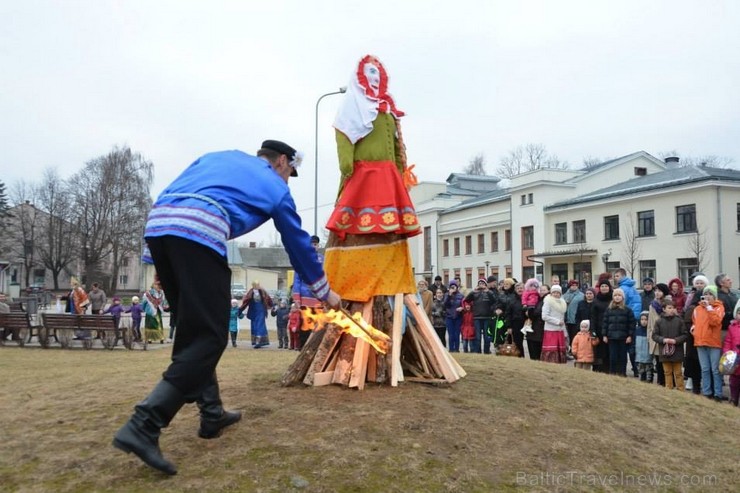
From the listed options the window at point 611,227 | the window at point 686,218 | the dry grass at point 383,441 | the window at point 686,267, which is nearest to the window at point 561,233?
the window at point 611,227

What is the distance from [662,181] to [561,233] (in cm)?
842

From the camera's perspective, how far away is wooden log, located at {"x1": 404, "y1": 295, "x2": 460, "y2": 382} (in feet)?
19.8

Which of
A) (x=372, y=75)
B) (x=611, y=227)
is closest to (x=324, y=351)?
(x=372, y=75)

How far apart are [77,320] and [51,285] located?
6622 centimetres

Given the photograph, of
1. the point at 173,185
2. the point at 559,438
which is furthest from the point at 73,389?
the point at 559,438

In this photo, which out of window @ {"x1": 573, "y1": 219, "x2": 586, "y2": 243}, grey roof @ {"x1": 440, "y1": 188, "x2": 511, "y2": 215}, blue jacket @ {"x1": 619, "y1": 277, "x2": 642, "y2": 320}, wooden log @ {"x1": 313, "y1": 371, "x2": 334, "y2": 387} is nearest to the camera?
wooden log @ {"x1": 313, "y1": 371, "x2": 334, "y2": 387}

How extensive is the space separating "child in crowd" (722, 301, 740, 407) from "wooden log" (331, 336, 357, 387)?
18.7ft

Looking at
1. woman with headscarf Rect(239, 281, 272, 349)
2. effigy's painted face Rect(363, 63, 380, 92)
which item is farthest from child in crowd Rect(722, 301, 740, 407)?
woman with headscarf Rect(239, 281, 272, 349)

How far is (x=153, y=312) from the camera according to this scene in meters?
16.7

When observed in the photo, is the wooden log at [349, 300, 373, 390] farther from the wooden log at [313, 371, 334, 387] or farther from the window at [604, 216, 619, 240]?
the window at [604, 216, 619, 240]

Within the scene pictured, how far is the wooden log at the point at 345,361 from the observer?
18.7 feet

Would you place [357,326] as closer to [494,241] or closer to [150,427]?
[150,427]

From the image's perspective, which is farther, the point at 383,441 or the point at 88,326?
the point at 88,326

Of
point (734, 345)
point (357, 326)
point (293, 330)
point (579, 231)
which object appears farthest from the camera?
point (579, 231)
